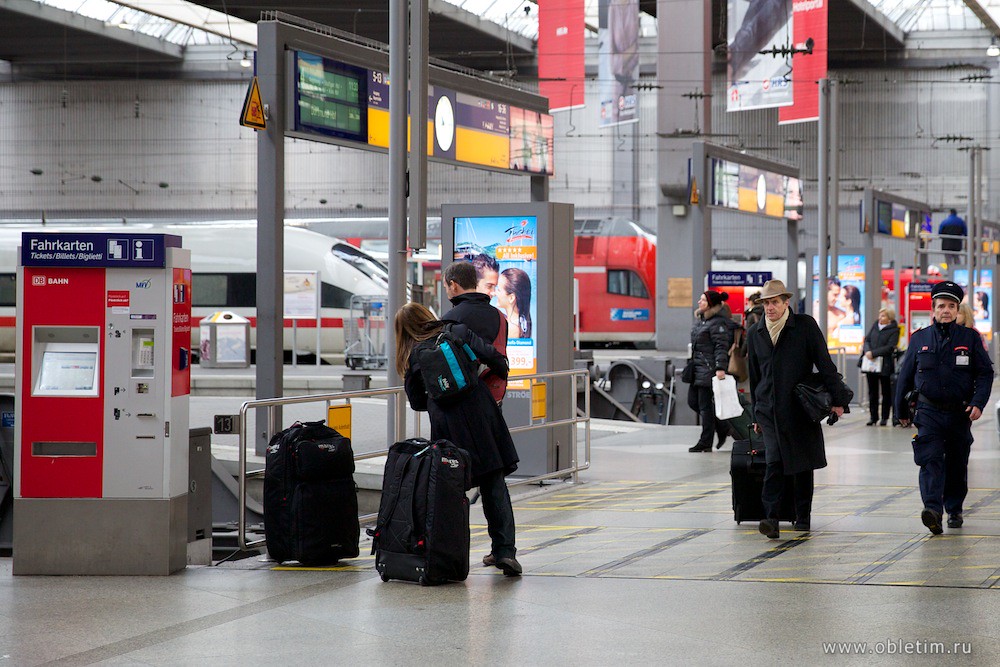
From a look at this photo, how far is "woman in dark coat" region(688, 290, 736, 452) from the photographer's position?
42.4 feet

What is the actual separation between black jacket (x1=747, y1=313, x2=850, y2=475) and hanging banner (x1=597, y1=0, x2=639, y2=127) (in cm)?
1722

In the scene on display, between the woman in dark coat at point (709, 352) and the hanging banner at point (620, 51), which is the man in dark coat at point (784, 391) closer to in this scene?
the woman in dark coat at point (709, 352)

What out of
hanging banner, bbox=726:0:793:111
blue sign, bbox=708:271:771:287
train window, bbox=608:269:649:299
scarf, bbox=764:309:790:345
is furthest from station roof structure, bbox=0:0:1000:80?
scarf, bbox=764:309:790:345

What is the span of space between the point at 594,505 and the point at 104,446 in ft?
13.3

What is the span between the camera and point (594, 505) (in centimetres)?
980

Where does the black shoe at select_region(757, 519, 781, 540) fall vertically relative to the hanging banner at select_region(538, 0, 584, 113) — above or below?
below

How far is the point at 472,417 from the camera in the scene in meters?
6.74

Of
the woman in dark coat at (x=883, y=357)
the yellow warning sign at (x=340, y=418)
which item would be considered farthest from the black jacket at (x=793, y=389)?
the woman in dark coat at (x=883, y=357)

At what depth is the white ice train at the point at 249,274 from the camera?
90.8 ft

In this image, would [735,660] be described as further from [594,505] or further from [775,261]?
[775,261]

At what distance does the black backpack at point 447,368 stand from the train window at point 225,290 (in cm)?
2248

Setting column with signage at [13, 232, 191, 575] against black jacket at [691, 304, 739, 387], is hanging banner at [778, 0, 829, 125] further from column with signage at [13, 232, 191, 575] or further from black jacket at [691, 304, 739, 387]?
column with signage at [13, 232, 191, 575]

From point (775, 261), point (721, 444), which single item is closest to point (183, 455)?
point (721, 444)

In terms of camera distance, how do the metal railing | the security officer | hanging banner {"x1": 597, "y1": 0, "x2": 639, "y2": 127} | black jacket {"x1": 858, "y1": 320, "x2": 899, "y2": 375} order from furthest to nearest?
1. hanging banner {"x1": 597, "y1": 0, "x2": 639, "y2": 127}
2. black jacket {"x1": 858, "y1": 320, "x2": 899, "y2": 375}
3. the security officer
4. the metal railing
